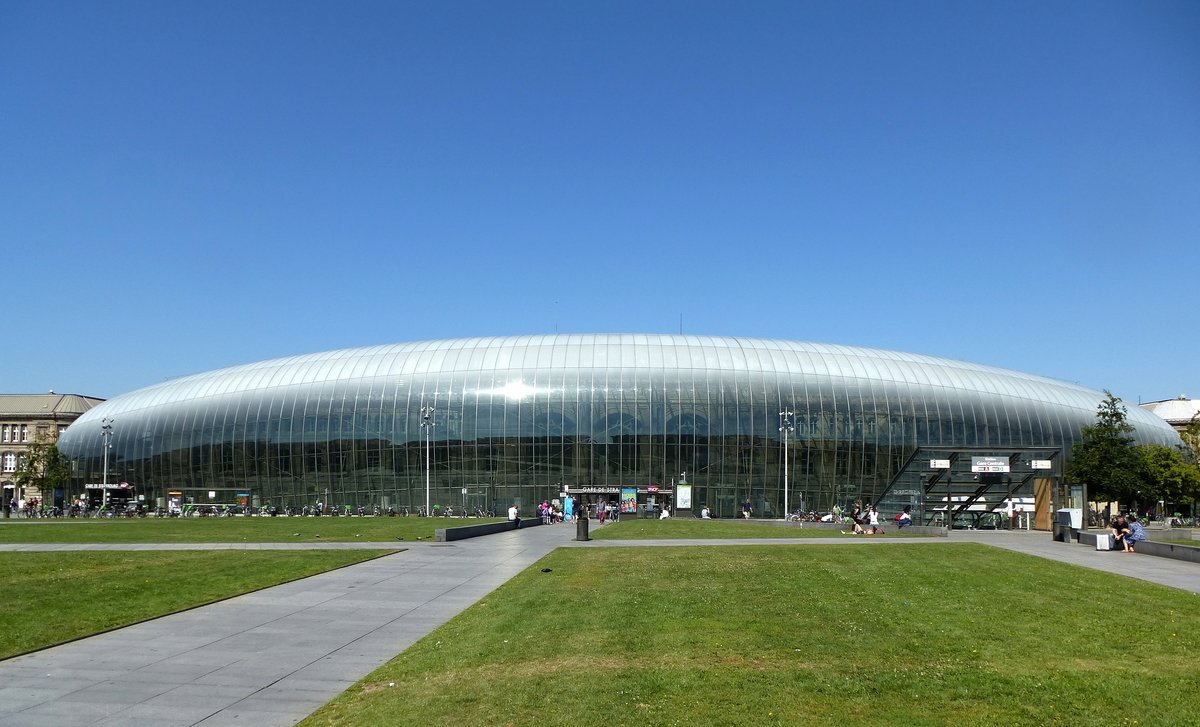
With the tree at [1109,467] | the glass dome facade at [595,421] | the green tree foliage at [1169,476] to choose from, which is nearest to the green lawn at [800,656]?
the tree at [1109,467]

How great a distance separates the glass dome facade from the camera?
89.8m

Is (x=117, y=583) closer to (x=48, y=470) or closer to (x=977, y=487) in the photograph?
(x=977, y=487)

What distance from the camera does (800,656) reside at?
13.7 meters

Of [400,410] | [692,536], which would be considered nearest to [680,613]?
[692,536]

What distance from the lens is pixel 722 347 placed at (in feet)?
318

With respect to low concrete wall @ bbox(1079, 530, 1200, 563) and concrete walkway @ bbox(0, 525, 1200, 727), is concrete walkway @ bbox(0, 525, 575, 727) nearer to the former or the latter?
concrete walkway @ bbox(0, 525, 1200, 727)

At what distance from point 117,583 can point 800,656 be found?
17.1 m

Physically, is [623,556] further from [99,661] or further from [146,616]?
[99,661]

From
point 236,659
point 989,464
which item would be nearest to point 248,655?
point 236,659

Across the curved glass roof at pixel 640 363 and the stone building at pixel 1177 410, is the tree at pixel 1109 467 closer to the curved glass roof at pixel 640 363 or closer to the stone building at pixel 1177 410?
the curved glass roof at pixel 640 363

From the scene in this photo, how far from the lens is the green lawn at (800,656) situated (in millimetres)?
10688

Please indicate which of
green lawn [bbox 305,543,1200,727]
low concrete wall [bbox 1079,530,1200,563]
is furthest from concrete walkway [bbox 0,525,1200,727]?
low concrete wall [bbox 1079,530,1200,563]

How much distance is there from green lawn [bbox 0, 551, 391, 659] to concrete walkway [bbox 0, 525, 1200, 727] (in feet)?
2.20

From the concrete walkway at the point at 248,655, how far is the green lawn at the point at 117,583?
2.20 feet
